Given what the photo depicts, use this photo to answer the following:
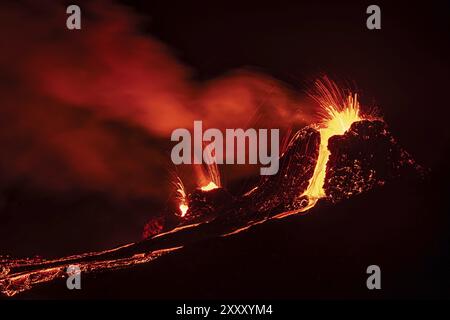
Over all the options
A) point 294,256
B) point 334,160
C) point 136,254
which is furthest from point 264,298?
point 334,160

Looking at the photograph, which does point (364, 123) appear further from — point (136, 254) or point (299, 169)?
point (136, 254)

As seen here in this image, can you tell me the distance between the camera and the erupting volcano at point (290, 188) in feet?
21.6

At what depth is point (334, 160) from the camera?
7.12 metres

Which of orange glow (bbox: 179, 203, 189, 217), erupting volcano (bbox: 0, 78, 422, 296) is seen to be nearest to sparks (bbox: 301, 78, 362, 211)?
erupting volcano (bbox: 0, 78, 422, 296)

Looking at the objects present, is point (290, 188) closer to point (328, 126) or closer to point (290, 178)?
point (290, 178)

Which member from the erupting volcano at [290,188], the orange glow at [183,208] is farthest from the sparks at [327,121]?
the orange glow at [183,208]
